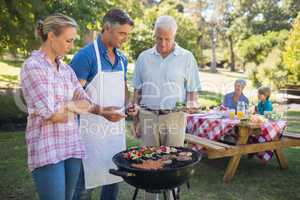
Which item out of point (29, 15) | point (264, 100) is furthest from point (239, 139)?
point (29, 15)

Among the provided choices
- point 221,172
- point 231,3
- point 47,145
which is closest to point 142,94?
point 47,145

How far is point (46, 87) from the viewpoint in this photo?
186cm

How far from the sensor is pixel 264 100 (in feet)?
18.3

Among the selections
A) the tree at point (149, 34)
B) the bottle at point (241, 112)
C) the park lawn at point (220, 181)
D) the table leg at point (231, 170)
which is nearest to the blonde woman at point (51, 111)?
the park lawn at point (220, 181)

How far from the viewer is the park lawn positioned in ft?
12.5

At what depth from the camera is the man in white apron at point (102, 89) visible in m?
2.43

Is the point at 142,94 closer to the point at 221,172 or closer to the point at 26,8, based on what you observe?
the point at 221,172

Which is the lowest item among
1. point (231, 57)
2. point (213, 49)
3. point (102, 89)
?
point (102, 89)

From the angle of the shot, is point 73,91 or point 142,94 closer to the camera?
point 73,91

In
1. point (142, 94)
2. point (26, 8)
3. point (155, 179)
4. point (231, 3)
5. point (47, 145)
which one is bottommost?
point (155, 179)

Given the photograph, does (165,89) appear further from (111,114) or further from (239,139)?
(239,139)

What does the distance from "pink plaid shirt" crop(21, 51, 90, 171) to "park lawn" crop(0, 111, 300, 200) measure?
1.92 metres

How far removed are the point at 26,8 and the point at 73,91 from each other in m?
5.43

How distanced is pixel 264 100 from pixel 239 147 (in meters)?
1.50
